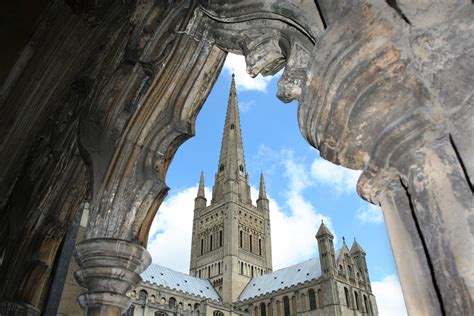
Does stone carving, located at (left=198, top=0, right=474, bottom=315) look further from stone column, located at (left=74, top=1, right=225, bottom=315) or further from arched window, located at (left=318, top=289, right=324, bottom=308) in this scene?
arched window, located at (left=318, top=289, right=324, bottom=308)

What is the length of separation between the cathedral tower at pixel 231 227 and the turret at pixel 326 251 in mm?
14570

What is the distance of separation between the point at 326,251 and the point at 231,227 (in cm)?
1830

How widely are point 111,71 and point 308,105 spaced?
377 centimetres

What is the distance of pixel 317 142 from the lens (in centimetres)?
179

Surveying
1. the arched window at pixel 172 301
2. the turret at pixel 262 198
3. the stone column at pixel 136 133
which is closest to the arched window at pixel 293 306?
the arched window at pixel 172 301

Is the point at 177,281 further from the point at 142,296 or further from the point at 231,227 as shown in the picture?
the point at 231,227

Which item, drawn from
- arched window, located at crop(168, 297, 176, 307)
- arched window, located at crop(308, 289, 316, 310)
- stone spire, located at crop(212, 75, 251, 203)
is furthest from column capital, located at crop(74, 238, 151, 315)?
stone spire, located at crop(212, 75, 251, 203)

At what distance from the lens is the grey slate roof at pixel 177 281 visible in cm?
4559

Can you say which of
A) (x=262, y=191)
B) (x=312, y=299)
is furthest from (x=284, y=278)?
(x=262, y=191)

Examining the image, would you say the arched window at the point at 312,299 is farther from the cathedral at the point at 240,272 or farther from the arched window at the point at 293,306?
the arched window at the point at 293,306

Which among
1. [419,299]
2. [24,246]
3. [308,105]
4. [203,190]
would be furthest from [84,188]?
[203,190]

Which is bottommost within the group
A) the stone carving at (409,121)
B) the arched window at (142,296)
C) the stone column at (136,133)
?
the stone carving at (409,121)

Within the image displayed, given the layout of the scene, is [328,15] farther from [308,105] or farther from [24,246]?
[24,246]

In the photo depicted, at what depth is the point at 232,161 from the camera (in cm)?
6538
